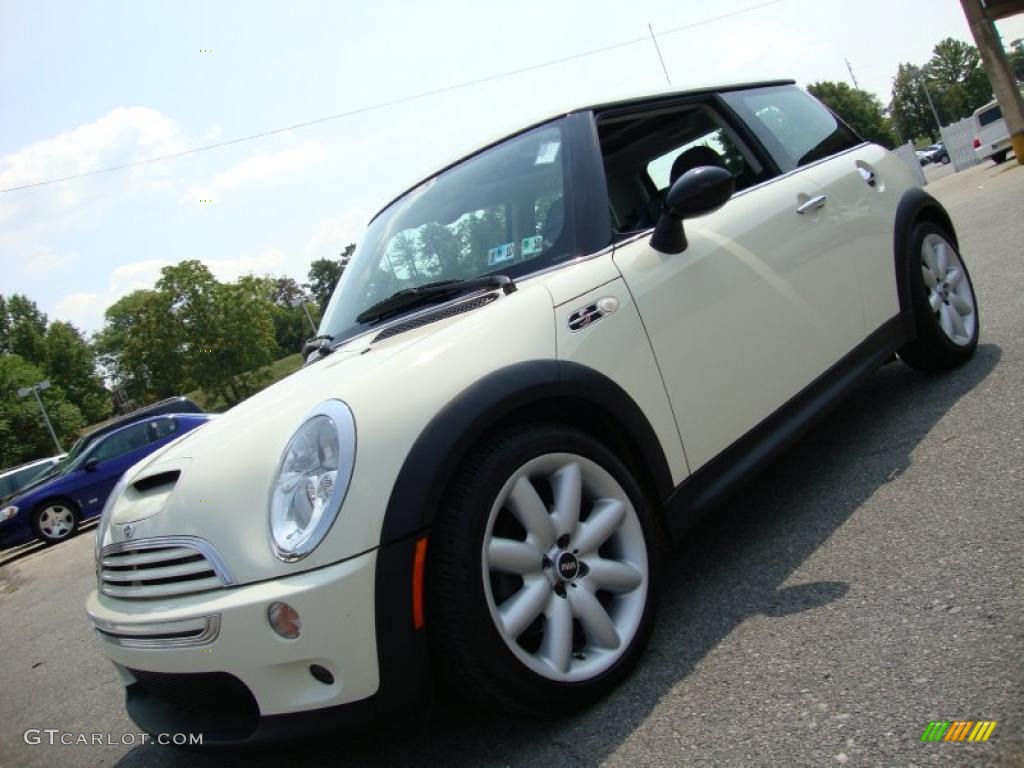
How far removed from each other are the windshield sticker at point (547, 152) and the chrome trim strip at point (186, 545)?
1747 millimetres

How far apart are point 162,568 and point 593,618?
Answer: 113cm

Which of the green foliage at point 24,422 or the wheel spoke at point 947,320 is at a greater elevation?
the green foliage at point 24,422

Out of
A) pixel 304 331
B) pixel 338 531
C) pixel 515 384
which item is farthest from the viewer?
pixel 304 331

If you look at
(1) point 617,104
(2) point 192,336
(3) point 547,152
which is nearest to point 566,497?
(3) point 547,152

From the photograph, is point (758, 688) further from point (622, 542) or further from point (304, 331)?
point (304, 331)

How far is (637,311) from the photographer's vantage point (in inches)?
101

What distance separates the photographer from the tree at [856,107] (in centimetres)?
9144

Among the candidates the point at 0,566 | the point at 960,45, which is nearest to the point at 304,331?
the point at 960,45

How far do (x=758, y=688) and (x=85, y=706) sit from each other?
3.01m

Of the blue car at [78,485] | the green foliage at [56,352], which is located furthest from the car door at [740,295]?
the green foliage at [56,352]

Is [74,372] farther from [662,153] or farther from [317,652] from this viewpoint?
[317,652]

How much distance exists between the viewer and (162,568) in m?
2.10

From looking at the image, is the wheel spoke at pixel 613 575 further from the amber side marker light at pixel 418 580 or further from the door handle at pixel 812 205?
the door handle at pixel 812 205

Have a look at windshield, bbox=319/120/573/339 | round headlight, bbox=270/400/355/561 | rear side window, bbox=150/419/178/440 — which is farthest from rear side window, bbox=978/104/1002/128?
round headlight, bbox=270/400/355/561
